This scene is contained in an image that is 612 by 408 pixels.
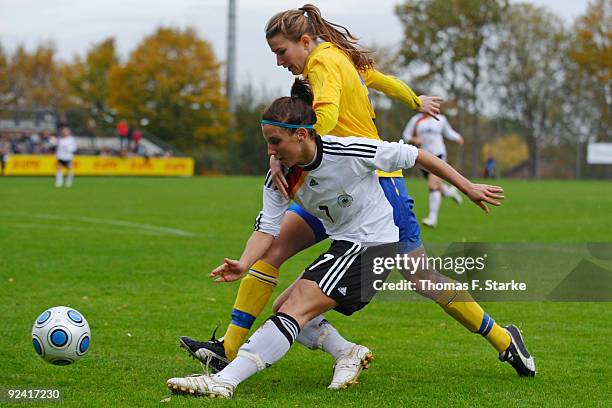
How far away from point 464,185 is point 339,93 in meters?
0.91

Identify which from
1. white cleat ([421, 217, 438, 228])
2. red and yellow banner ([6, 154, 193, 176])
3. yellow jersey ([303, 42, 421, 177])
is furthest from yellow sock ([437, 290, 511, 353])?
→ red and yellow banner ([6, 154, 193, 176])

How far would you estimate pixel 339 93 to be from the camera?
17.1 feet

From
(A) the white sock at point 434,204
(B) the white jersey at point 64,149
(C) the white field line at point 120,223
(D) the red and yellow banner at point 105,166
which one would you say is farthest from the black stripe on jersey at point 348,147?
(D) the red and yellow banner at point 105,166

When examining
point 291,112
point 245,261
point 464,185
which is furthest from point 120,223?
point 464,185

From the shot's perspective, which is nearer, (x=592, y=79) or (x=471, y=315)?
(x=471, y=315)

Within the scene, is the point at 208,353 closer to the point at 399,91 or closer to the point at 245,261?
the point at 245,261

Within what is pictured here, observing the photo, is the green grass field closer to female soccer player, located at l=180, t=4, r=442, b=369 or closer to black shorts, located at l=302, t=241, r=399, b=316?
female soccer player, located at l=180, t=4, r=442, b=369

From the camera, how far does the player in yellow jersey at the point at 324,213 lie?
520cm

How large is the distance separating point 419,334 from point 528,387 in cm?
164

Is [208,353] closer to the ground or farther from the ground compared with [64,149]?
farther from the ground

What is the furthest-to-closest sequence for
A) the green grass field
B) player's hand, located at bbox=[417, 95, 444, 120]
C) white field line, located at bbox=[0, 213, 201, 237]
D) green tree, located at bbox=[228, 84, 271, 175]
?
1. green tree, located at bbox=[228, 84, 271, 175]
2. white field line, located at bbox=[0, 213, 201, 237]
3. player's hand, located at bbox=[417, 95, 444, 120]
4. the green grass field

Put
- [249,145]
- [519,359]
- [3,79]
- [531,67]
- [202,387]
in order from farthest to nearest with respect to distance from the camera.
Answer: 1. [3,79]
2. [531,67]
3. [249,145]
4. [519,359]
5. [202,387]

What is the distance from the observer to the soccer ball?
16.5 feet

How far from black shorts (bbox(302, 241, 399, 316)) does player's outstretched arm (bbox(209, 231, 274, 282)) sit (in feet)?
1.12
